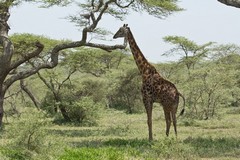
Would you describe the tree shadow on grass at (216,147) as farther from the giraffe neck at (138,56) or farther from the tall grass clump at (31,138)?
the tall grass clump at (31,138)

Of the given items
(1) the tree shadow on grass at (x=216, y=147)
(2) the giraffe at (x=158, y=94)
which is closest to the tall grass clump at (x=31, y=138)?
(1) the tree shadow on grass at (x=216, y=147)

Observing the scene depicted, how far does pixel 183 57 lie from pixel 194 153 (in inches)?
1054

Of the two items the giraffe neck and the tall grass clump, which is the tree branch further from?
the tall grass clump

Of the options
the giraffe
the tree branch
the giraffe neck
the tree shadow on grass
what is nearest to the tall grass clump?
the tree shadow on grass

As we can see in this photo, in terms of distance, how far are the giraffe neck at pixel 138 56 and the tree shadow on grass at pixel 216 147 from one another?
2.29 metres

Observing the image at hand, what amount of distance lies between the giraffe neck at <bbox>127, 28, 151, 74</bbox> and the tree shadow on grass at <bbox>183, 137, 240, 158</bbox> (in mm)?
2291

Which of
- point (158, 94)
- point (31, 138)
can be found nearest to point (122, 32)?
point (158, 94)

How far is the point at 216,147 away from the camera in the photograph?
36.3 ft

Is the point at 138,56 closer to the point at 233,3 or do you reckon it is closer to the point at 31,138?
the point at 233,3

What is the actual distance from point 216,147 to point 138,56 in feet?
11.6

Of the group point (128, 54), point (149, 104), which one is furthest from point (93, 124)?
point (128, 54)

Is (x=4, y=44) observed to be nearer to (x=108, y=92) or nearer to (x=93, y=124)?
(x=93, y=124)

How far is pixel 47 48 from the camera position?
2495 cm

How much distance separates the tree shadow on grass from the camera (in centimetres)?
1006
